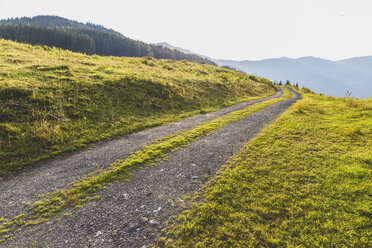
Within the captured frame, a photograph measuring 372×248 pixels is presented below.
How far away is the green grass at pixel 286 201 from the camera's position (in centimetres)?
441

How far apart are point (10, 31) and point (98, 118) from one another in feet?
514

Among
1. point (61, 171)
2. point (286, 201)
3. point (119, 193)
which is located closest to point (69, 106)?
point (61, 171)

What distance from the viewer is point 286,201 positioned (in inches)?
218

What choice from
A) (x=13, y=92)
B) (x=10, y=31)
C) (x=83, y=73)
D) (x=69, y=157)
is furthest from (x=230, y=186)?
(x=10, y=31)

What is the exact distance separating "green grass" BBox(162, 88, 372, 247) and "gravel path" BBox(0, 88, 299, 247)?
717mm

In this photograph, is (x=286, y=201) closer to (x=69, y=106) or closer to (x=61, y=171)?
(x=61, y=171)

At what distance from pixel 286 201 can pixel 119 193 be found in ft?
18.7

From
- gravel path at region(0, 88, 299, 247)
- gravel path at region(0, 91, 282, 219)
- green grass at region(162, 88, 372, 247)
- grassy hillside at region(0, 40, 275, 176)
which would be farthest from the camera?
grassy hillside at region(0, 40, 275, 176)

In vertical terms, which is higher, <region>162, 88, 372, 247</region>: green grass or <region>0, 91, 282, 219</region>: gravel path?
<region>162, 88, 372, 247</region>: green grass

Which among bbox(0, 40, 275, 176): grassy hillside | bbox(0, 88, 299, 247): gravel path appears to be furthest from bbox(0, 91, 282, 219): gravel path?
bbox(0, 40, 275, 176): grassy hillside

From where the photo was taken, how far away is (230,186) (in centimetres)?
644

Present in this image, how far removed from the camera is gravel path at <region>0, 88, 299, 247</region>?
A: 469 centimetres

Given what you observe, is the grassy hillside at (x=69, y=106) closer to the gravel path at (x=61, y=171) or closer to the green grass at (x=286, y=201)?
the gravel path at (x=61, y=171)

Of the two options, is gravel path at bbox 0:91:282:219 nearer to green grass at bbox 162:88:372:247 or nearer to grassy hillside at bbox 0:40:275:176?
grassy hillside at bbox 0:40:275:176
